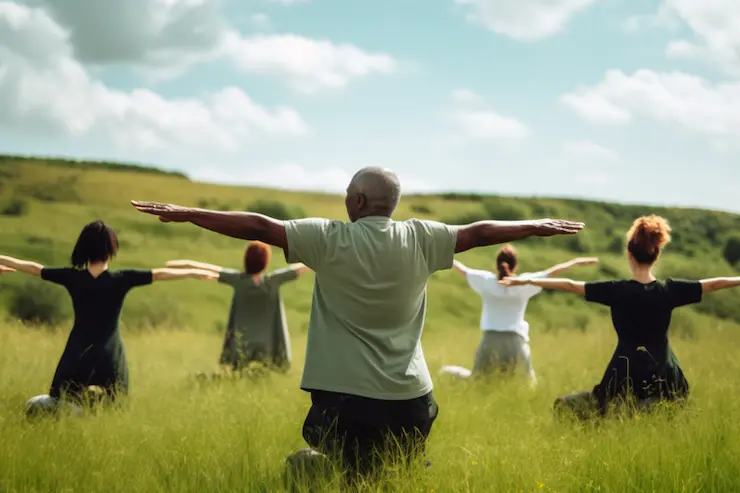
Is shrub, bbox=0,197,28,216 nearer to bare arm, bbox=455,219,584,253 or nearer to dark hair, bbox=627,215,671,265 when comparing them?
dark hair, bbox=627,215,671,265

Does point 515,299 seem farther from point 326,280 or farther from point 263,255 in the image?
point 326,280

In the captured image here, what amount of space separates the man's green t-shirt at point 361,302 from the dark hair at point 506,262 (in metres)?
4.08

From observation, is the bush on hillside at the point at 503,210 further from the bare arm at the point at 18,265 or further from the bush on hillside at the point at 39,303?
the bare arm at the point at 18,265

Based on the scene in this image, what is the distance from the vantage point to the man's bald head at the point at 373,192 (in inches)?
146

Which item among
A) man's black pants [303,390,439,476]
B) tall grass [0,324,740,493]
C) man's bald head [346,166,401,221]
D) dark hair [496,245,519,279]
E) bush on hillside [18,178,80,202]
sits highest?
man's bald head [346,166,401,221]

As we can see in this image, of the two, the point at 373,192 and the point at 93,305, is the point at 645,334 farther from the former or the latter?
the point at 93,305

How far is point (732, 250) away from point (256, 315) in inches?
902

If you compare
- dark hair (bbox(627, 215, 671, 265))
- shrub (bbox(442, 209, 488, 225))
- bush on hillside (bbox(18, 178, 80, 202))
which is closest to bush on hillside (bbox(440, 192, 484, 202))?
shrub (bbox(442, 209, 488, 225))

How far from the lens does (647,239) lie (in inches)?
217

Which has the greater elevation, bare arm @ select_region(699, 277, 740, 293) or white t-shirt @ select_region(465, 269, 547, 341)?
bare arm @ select_region(699, 277, 740, 293)

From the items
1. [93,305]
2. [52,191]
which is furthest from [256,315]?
[52,191]

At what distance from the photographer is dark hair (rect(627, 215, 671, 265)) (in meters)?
5.50

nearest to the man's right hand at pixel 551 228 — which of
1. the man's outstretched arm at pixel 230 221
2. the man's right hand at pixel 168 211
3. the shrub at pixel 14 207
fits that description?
the man's outstretched arm at pixel 230 221

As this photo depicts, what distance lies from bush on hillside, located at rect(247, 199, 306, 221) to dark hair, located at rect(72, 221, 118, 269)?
21.0 metres
